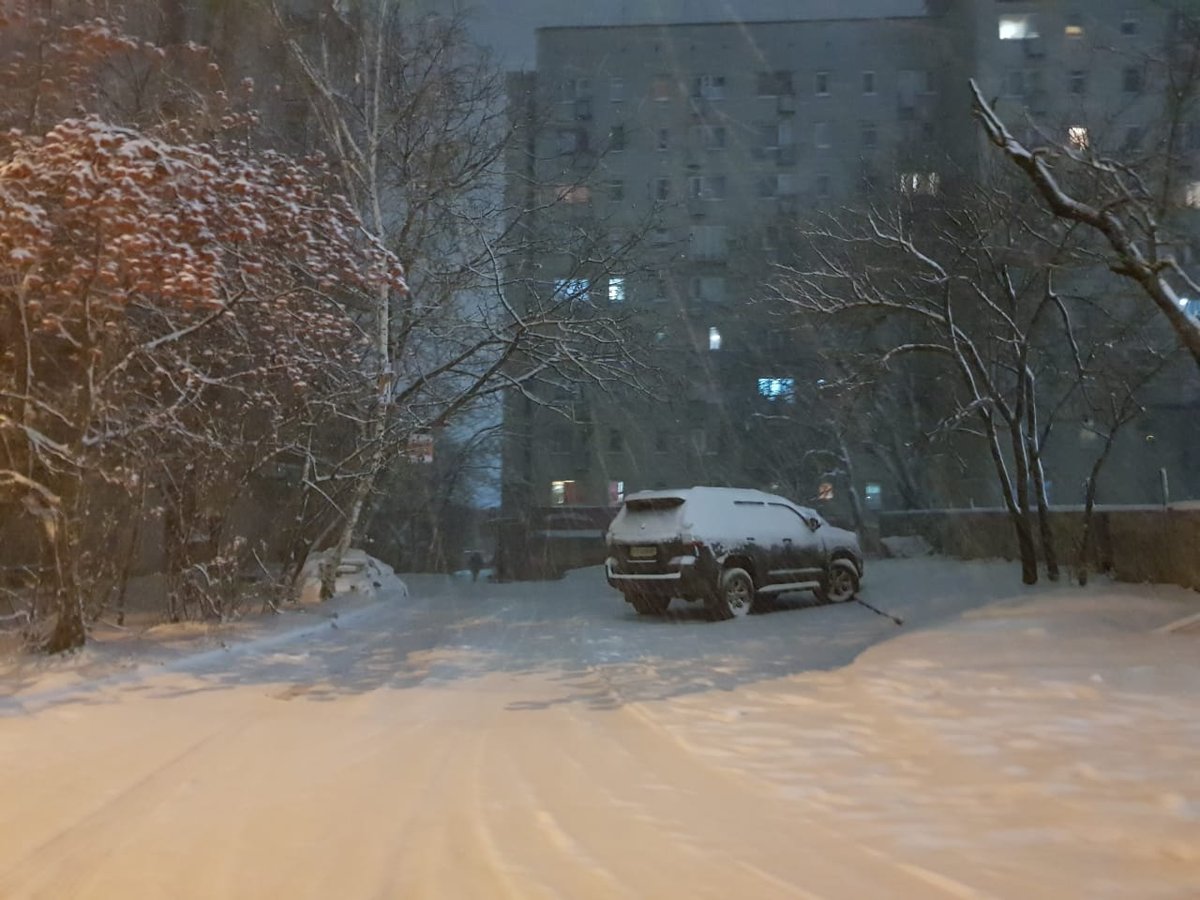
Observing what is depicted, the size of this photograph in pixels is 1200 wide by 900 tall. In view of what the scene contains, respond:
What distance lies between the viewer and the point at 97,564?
11758 millimetres

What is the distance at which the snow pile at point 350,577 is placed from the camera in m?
18.2

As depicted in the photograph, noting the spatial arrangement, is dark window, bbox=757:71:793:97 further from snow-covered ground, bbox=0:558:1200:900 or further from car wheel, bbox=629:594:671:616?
snow-covered ground, bbox=0:558:1200:900

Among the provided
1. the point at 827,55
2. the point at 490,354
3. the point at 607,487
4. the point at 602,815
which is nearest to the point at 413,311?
the point at 490,354

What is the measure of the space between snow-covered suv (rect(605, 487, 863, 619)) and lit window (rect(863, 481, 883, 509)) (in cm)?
2493

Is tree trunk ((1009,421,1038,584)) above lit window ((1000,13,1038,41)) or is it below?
below

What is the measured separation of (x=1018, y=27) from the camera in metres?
40.0

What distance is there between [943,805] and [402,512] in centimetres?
3509

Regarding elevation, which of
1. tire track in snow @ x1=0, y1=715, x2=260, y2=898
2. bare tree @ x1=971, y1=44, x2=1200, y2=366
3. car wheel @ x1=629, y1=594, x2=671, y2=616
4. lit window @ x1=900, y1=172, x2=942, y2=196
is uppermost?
lit window @ x1=900, y1=172, x2=942, y2=196

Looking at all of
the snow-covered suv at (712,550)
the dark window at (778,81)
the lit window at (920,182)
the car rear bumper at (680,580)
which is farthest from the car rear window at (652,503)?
the dark window at (778,81)

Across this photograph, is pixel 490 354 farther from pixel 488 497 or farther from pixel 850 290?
pixel 488 497

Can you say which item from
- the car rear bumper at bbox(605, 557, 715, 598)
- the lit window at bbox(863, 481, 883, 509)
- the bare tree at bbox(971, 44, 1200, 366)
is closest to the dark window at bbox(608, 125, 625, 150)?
the bare tree at bbox(971, 44, 1200, 366)

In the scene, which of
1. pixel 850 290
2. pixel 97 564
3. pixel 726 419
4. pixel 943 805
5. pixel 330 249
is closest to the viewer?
pixel 943 805

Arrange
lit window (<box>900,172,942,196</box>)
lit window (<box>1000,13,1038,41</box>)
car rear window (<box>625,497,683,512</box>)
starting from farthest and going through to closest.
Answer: lit window (<box>1000,13,1038,41</box>)
lit window (<box>900,172,942,196</box>)
car rear window (<box>625,497,683,512</box>)

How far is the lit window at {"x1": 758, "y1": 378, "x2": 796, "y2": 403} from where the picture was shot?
29.2m
